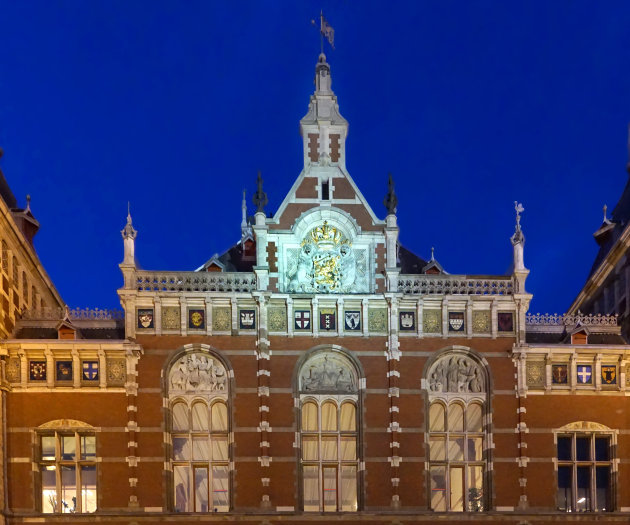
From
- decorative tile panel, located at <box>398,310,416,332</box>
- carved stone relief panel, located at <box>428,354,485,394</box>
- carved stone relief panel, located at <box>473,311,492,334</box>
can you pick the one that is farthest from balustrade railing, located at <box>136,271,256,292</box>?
carved stone relief panel, located at <box>473,311,492,334</box>

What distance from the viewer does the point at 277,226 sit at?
33.2m

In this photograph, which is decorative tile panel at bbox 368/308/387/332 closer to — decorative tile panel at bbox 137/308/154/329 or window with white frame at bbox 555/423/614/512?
window with white frame at bbox 555/423/614/512

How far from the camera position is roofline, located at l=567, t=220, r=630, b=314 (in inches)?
1387

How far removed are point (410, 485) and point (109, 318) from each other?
1316 centimetres

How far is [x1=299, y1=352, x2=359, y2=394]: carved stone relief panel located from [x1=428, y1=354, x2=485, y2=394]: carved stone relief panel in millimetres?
2979

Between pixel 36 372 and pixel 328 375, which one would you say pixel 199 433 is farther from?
pixel 36 372

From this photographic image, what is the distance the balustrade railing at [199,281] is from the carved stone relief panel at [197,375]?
8.15 feet

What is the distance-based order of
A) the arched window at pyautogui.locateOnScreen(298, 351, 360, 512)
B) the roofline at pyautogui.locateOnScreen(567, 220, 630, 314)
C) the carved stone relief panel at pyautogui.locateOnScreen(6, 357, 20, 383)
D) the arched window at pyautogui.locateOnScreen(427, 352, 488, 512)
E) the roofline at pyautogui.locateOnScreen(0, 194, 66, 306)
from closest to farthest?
1. the roofline at pyautogui.locateOnScreen(0, 194, 66, 306)
2. the carved stone relief panel at pyautogui.locateOnScreen(6, 357, 20, 383)
3. the arched window at pyautogui.locateOnScreen(298, 351, 360, 512)
4. the arched window at pyautogui.locateOnScreen(427, 352, 488, 512)
5. the roofline at pyautogui.locateOnScreen(567, 220, 630, 314)

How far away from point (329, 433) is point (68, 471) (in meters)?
9.46

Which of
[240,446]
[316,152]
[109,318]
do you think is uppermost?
[316,152]

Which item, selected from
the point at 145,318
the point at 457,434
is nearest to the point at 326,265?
the point at 145,318

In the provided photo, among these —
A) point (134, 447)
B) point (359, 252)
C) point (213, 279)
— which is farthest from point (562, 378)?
Answer: point (134, 447)

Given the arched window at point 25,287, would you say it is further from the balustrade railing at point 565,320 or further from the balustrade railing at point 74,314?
the balustrade railing at point 565,320

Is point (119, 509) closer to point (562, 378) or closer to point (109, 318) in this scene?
point (109, 318)
